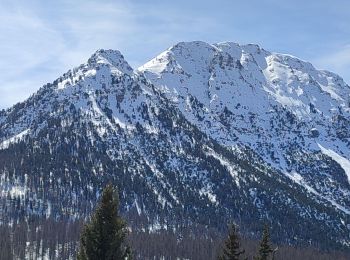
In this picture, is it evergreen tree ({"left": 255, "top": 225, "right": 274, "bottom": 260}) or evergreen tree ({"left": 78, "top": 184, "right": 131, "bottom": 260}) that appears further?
evergreen tree ({"left": 255, "top": 225, "right": 274, "bottom": 260})

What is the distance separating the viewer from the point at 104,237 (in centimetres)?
3105

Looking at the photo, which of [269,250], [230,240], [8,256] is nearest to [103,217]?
[230,240]

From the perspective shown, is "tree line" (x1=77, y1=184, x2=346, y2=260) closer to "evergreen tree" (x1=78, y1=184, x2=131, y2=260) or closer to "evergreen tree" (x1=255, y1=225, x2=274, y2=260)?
"evergreen tree" (x1=78, y1=184, x2=131, y2=260)

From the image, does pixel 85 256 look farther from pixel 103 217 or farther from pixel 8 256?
pixel 8 256

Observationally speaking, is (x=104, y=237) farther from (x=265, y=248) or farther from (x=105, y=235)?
(x=265, y=248)

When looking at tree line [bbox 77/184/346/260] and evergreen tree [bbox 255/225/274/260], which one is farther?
evergreen tree [bbox 255/225/274/260]

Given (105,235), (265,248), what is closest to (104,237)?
(105,235)

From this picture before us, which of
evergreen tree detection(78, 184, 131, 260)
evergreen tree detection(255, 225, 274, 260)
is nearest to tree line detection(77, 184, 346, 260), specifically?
evergreen tree detection(78, 184, 131, 260)

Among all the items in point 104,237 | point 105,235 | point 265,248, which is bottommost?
point 265,248

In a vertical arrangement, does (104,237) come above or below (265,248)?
above

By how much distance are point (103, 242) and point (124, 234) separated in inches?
47.5

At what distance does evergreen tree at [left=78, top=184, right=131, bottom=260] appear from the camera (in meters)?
30.9

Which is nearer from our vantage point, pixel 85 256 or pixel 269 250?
pixel 85 256

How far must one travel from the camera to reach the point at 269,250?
1825 inches
